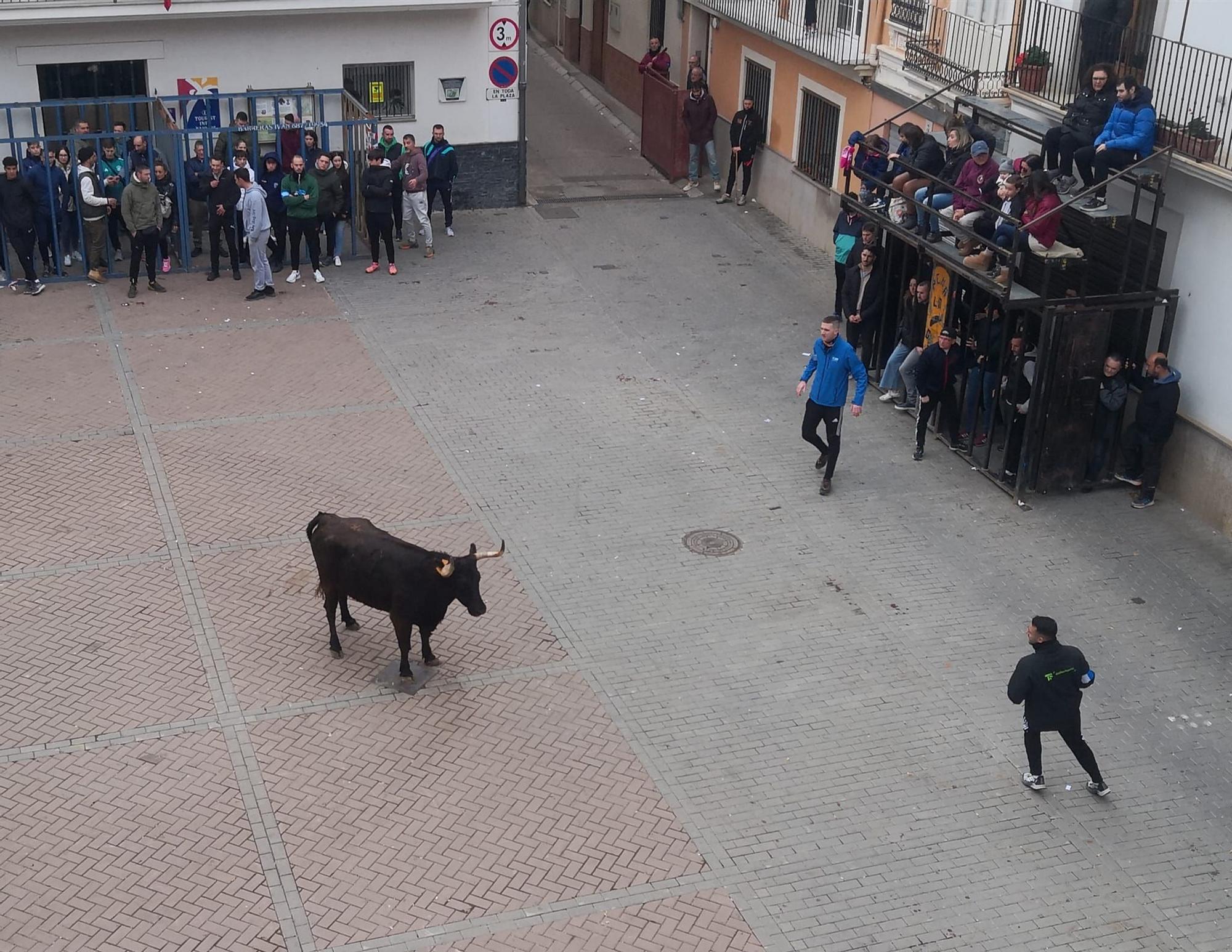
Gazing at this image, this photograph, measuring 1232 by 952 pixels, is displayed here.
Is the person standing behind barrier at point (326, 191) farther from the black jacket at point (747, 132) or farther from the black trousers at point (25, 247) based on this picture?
the black jacket at point (747, 132)

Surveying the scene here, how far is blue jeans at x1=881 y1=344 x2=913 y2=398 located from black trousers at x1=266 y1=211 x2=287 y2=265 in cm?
789

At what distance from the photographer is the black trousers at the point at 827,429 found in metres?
14.0

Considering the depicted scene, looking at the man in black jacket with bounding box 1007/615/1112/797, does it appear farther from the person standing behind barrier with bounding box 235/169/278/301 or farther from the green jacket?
the green jacket

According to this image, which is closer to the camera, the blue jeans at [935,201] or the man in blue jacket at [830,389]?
the man in blue jacket at [830,389]

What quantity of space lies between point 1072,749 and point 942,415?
5.86 meters

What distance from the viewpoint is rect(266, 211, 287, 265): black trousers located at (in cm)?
1895

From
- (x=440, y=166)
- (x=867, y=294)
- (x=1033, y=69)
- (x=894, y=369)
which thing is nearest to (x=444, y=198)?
(x=440, y=166)

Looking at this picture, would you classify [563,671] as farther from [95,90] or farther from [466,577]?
[95,90]

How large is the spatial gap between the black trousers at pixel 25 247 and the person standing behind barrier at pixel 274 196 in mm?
2869

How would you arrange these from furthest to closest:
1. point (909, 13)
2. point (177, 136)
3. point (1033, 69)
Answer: point (177, 136)
point (909, 13)
point (1033, 69)

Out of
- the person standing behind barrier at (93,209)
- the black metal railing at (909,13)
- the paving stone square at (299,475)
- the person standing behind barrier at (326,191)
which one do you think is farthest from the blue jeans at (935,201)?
the person standing behind barrier at (93,209)

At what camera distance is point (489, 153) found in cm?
2247

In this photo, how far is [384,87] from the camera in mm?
21828

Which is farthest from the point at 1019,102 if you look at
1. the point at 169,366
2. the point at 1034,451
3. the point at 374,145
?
the point at 169,366
